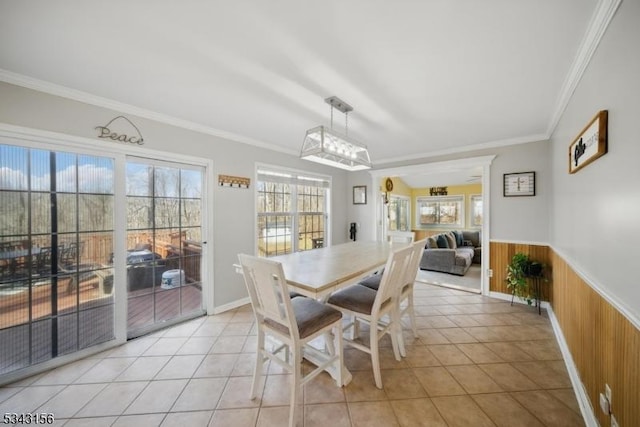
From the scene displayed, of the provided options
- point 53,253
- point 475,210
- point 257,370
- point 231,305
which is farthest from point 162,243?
point 475,210

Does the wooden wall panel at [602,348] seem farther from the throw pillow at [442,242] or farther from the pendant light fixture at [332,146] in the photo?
the throw pillow at [442,242]

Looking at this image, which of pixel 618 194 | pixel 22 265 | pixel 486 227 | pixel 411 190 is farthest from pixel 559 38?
pixel 411 190

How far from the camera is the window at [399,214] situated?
21.7 feet

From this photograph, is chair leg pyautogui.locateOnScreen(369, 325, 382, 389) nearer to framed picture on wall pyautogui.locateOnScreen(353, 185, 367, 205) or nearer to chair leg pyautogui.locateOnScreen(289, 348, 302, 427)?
chair leg pyautogui.locateOnScreen(289, 348, 302, 427)

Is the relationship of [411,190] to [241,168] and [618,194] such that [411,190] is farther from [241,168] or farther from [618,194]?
[618,194]

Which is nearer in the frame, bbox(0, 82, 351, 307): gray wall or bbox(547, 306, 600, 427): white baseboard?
bbox(547, 306, 600, 427): white baseboard

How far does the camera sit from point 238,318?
111 inches

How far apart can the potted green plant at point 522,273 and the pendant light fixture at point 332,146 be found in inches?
99.7

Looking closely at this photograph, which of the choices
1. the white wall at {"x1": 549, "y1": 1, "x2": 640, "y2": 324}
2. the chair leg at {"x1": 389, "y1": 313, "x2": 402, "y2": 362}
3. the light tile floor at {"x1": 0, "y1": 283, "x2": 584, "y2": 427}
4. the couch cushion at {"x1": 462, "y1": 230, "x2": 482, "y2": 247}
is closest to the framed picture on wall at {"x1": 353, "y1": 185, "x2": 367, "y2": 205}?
the light tile floor at {"x1": 0, "y1": 283, "x2": 584, "y2": 427}

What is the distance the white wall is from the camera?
100 cm

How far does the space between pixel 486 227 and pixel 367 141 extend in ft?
7.14

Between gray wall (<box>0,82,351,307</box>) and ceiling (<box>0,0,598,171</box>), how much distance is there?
0.40ft

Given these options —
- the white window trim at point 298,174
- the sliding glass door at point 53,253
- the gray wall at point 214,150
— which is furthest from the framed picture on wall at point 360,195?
the sliding glass door at point 53,253

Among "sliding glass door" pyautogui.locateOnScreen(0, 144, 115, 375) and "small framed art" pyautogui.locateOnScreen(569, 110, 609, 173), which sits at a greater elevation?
"small framed art" pyautogui.locateOnScreen(569, 110, 609, 173)
